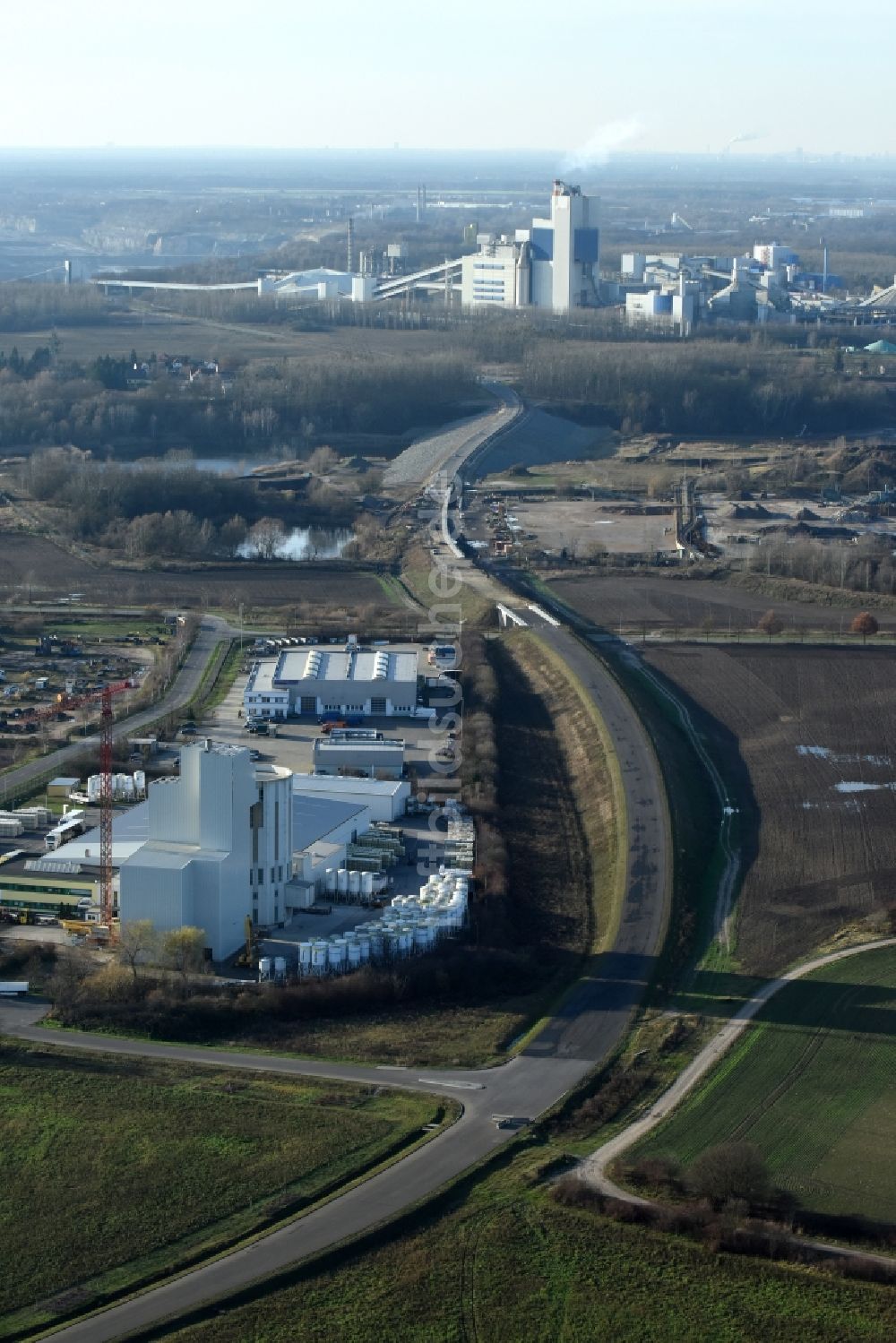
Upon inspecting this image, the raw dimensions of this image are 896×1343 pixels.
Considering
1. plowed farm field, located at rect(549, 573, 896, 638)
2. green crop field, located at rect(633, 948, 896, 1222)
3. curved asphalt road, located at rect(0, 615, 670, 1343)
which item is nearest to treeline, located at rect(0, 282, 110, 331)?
plowed farm field, located at rect(549, 573, 896, 638)

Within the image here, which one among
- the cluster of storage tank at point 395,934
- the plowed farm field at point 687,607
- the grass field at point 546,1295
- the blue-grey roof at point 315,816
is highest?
the plowed farm field at point 687,607

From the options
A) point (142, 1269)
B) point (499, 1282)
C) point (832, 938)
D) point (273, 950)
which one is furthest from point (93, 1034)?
point (832, 938)

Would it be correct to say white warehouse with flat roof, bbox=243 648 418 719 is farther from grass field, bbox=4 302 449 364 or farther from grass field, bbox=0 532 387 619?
grass field, bbox=4 302 449 364

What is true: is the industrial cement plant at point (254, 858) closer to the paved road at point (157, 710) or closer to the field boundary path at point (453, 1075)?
the paved road at point (157, 710)

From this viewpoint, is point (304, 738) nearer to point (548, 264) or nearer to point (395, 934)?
point (395, 934)

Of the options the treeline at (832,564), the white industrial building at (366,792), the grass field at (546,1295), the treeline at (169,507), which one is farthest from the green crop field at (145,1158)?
the treeline at (169,507)

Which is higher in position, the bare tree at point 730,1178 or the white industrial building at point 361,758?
the white industrial building at point 361,758

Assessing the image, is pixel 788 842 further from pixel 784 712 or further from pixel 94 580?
pixel 94 580
